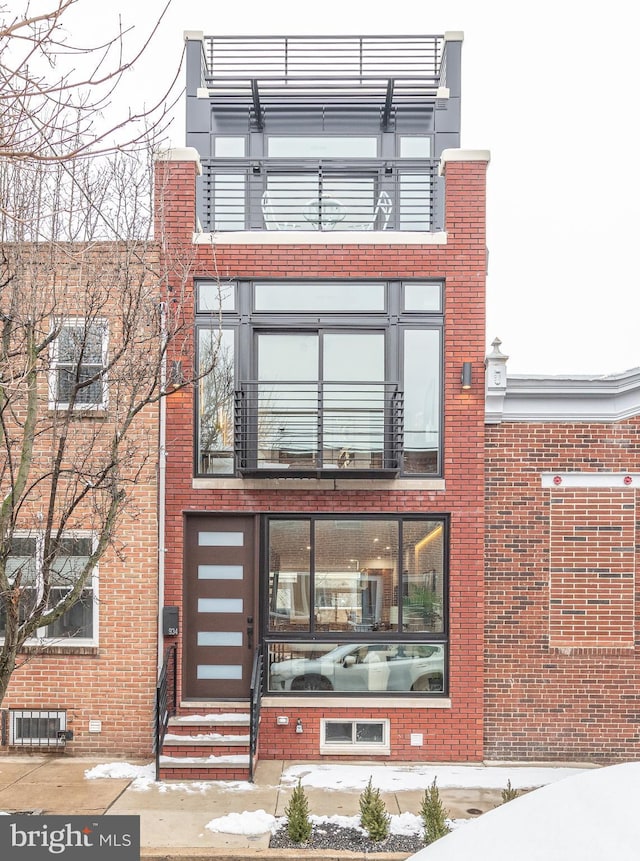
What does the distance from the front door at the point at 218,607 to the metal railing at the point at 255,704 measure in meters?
0.26

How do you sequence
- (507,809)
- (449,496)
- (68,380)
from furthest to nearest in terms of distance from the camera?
(449,496) < (68,380) < (507,809)

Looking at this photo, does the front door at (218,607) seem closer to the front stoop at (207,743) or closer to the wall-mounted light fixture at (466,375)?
the front stoop at (207,743)

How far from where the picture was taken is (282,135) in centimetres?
1177

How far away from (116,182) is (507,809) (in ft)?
20.9

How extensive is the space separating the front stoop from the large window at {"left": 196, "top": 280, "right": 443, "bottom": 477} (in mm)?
2889

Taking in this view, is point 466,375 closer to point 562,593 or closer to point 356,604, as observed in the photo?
point 562,593

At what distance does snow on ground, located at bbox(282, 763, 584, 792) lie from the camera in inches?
299

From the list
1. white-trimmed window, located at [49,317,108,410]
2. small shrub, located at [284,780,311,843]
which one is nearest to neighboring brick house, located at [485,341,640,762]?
small shrub, located at [284,780,311,843]

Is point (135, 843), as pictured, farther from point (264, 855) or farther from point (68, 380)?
point (68, 380)

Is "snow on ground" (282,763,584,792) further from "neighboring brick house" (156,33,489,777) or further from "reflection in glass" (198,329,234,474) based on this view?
"reflection in glass" (198,329,234,474)

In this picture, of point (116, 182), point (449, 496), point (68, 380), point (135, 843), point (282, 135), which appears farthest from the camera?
point (282, 135)

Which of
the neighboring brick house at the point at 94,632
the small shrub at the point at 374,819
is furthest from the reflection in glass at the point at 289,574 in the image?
the small shrub at the point at 374,819

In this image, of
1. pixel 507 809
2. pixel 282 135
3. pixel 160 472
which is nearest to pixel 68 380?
pixel 160 472

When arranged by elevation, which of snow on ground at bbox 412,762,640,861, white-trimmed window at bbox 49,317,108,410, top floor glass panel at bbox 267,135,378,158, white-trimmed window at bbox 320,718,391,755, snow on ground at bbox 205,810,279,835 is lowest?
snow on ground at bbox 205,810,279,835
